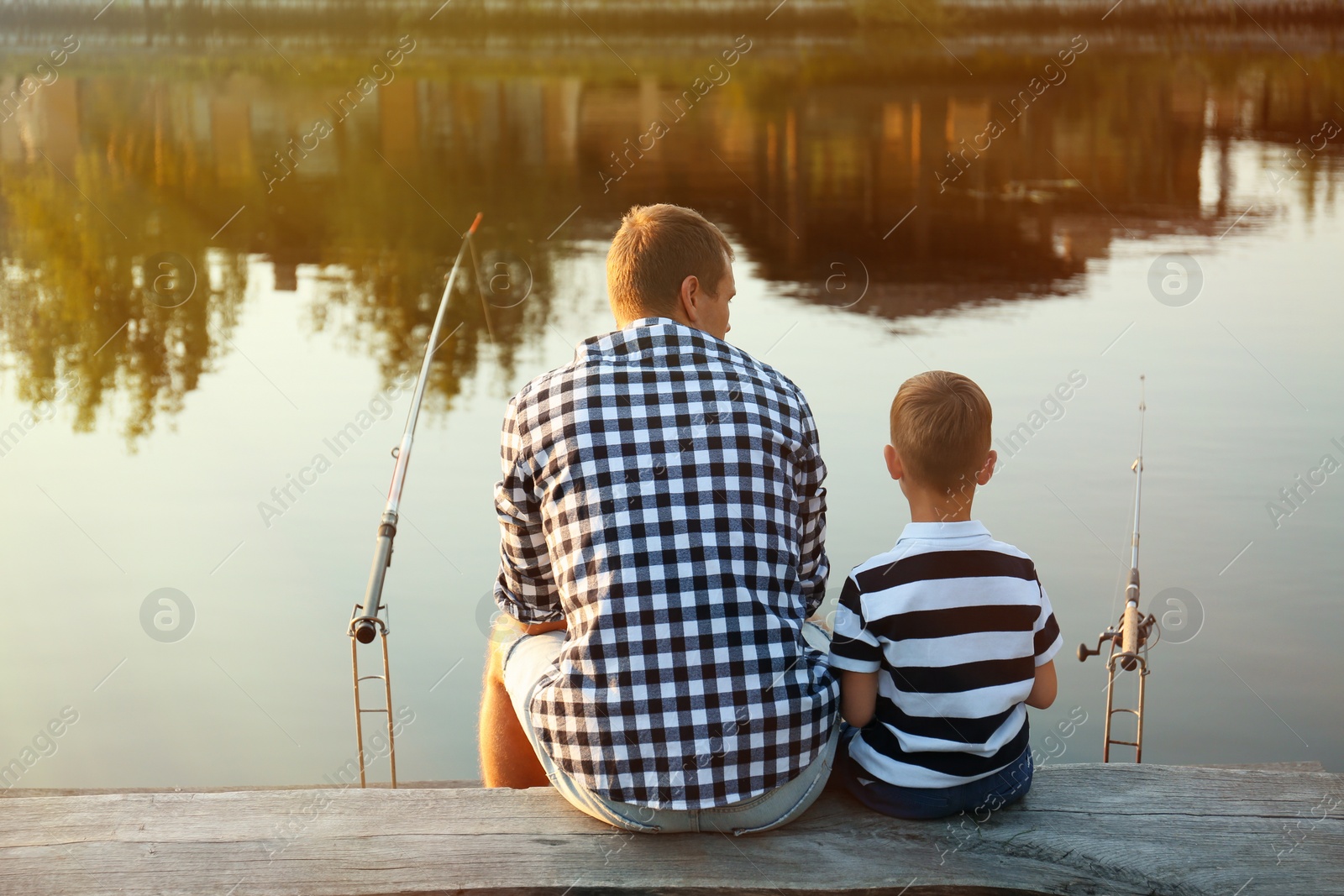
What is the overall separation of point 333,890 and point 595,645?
1.25ft

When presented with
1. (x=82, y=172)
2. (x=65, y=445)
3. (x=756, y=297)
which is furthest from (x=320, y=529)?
(x=82, y=172)

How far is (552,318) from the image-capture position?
1313 centimetres

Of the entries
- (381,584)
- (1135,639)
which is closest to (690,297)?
(381,584)

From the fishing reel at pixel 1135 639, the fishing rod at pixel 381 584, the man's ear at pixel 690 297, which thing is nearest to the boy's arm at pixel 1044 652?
the man's ear at pixel 690 297

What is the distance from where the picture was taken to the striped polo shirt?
1.35 metres

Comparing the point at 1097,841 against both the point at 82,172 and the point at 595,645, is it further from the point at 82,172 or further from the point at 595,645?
the point at 82,172

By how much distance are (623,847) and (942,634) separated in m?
0.43

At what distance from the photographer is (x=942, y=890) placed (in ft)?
4.37

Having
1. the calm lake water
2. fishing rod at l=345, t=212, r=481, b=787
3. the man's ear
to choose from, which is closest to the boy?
the man's ear

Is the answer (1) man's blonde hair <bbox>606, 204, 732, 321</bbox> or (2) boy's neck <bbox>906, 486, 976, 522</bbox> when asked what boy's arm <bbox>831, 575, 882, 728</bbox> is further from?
(1) man's blonde hair <bbox>606, 204, 732, 321</bbox>

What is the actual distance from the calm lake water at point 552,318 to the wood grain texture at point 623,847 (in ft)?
14.8

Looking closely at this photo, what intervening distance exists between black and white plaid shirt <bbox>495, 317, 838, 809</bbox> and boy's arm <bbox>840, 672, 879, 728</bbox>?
2 cm

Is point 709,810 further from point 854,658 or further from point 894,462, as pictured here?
point 894,462

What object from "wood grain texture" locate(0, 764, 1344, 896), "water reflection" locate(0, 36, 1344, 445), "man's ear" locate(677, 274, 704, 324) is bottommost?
"wood grain texture" locate(0, 764, 1344, 896)
